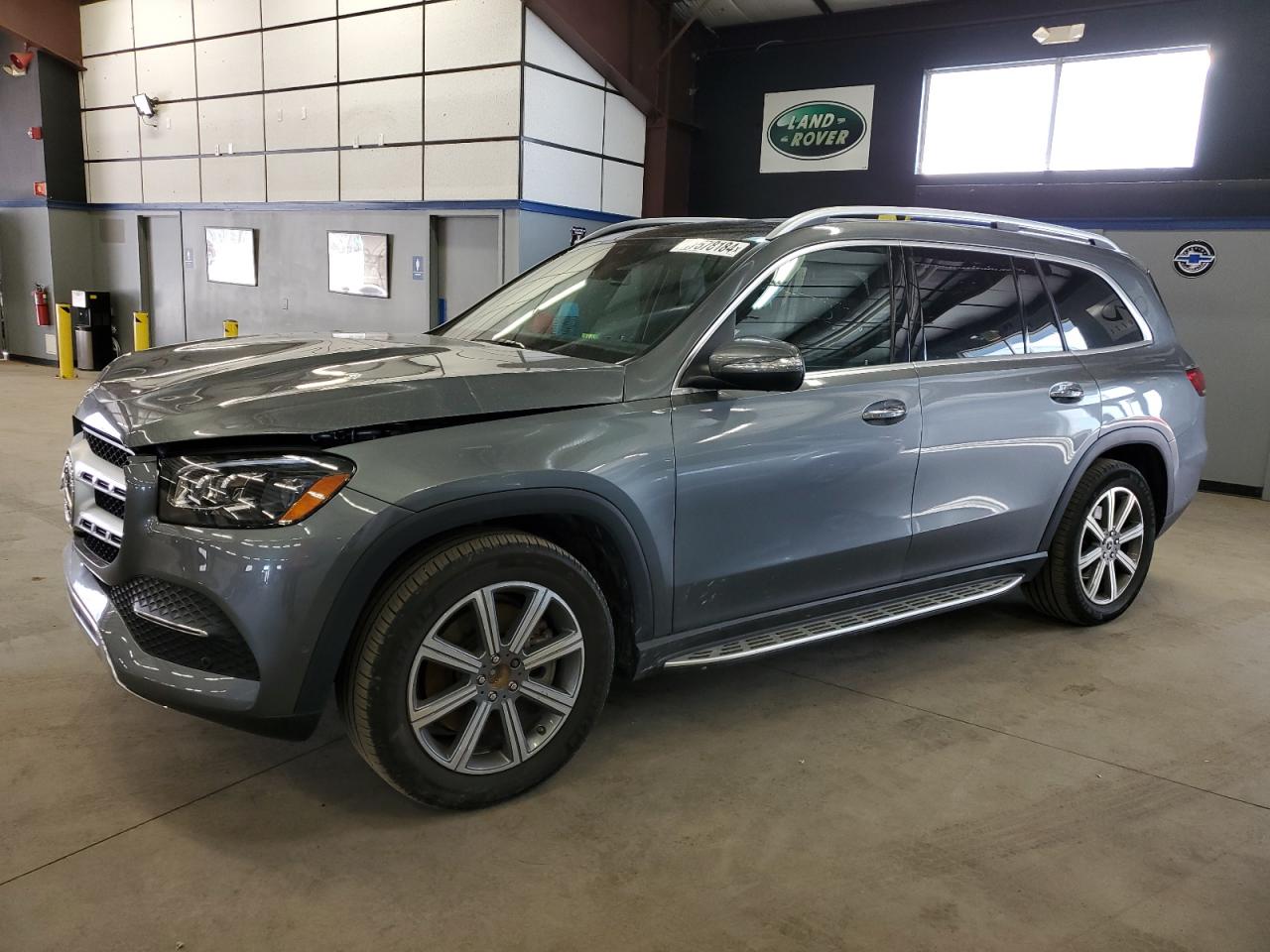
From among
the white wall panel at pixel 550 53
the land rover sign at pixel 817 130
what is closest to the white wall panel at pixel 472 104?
the white wall panel at pixel 550 53

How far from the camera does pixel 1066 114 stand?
9.38 metres

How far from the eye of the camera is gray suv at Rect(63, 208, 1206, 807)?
212 centimetres

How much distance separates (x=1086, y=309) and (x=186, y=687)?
359cm

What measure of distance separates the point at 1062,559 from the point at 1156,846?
1596mm

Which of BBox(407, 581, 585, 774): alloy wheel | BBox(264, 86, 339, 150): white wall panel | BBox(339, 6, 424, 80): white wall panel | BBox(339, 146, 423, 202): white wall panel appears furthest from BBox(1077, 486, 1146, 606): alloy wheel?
BBox(264, 86, 339, 150): white wall panel

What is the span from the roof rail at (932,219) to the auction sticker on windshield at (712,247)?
0.11 meters

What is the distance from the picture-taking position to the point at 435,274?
11086 millimetres

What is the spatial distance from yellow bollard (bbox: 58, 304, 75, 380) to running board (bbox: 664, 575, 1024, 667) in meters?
12.8

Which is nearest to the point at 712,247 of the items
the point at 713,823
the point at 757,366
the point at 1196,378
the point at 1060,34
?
the point at 757,366

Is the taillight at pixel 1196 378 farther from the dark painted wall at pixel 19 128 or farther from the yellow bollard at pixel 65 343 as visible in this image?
the dark painted wall at pixel 19 128

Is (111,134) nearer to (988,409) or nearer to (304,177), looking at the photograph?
(304,177)

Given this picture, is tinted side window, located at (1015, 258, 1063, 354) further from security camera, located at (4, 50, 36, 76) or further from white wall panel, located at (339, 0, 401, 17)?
security camera, located at (4, 50, 36, 76)

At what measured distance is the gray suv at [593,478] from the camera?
2123 millimetres

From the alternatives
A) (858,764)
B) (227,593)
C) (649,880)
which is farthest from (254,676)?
(858,764)
